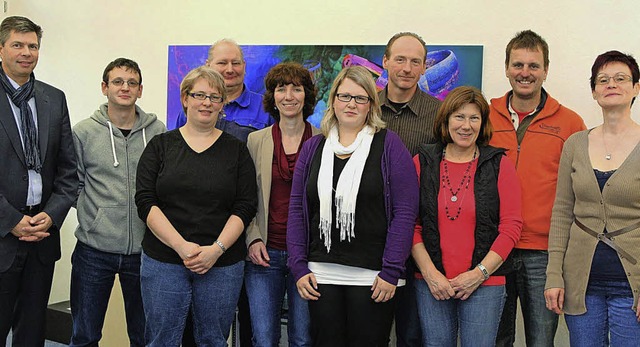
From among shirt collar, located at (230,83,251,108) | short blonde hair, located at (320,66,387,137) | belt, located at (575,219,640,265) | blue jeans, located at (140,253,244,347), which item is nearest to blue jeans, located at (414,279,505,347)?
belt, located at (575,219,640,265)

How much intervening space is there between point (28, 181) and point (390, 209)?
1.58 meters

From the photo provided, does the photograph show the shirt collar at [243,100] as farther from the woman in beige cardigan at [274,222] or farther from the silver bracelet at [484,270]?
the silver bracelet at [484,270]

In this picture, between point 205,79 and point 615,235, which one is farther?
point 205,79

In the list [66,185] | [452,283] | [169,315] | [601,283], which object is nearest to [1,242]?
[66,185]

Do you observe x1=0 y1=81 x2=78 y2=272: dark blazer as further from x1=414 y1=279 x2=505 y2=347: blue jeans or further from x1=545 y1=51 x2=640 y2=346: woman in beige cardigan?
x1=545 y1=51 x2=640 y2=346: woman in beige cardigan

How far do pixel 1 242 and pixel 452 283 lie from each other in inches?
74.8

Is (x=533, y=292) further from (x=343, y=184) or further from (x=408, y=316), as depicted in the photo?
(x=343, y=184)

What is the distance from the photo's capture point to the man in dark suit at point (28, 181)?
2.74 metres

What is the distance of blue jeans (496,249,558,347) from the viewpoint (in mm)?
2670

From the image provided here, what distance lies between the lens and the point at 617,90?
2.40m

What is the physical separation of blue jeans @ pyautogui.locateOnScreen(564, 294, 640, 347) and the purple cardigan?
701 mm

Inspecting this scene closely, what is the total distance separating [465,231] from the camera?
247 centimetres

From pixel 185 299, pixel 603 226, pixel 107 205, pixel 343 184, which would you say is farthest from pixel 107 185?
pixel 603 226

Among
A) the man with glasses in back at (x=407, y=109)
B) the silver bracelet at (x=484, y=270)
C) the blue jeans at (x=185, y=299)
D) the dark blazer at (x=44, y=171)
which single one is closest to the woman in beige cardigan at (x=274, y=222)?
the blue jeans at (x=185, y=299)
